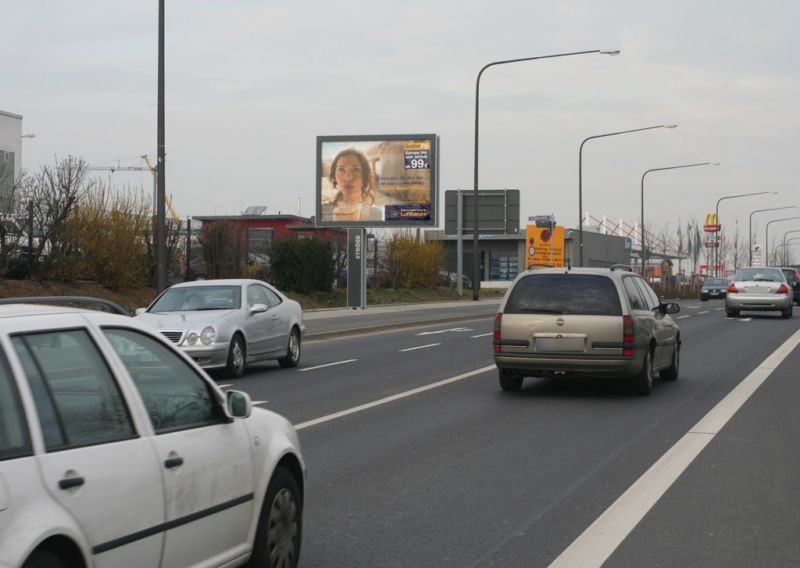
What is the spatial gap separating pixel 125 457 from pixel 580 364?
991 cm

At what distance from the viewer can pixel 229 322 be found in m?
16.8

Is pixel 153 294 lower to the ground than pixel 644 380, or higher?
higher

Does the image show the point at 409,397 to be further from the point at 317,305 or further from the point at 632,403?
the point at 317,305

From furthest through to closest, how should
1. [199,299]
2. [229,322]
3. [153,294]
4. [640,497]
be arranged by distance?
[153,294] → [199,299] → [229,322] → [640,497]

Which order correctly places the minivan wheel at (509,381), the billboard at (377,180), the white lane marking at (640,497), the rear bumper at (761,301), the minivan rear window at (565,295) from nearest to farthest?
the white lane marking at (640,497) < the minivan rear window at (565,295) < the minivan wheel at (509,381) < the rear bumper at (761,301) < the billboard at (377,180)

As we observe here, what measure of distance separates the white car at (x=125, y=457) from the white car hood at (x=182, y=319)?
10.7m

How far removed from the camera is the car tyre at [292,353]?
18641 millimetres

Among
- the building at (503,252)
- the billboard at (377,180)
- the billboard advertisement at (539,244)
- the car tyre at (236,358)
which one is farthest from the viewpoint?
the building at (503,252)

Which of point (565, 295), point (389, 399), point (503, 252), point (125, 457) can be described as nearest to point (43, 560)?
point (125, 457)

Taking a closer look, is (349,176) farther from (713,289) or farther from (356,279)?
(713,289)

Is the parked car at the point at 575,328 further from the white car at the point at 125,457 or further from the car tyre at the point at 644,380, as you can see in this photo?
the white car at the point at 125,457

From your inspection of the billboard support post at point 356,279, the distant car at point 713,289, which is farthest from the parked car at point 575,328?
the distant car at point 713,289

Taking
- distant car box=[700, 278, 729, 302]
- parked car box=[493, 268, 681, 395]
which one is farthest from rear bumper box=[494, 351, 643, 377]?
distant car box=[700, 278, 729, 302]

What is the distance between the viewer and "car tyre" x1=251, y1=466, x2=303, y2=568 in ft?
18.0
